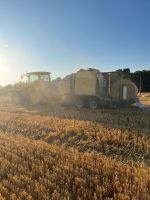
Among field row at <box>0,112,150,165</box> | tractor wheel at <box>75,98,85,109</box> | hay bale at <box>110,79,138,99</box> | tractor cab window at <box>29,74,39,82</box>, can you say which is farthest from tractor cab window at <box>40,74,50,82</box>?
field row at <box>0,112,150,165</box>

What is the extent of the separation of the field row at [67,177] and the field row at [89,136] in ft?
4.53

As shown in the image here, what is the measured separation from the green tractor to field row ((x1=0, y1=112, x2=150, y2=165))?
1029 cm

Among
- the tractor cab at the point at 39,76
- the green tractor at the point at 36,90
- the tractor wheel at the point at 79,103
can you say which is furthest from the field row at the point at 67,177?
the tractor cab at the point at 39,76

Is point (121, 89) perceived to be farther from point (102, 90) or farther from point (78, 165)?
point (78, 165)

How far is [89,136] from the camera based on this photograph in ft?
36.7

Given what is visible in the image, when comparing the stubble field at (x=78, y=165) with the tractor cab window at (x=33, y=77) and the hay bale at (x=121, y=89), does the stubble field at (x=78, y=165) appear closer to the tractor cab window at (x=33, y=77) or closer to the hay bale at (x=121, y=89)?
the hay bale at (x=121, y=89)

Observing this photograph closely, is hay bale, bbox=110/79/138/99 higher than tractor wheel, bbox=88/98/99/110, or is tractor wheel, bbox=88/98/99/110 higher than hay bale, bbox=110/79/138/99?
hay bale, bbox=110/79/138/99

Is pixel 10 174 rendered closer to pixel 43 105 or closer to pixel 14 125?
pixel 14 125

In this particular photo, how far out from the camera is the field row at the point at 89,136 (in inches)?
362

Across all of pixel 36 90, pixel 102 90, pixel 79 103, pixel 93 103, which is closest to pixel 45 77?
pixel 36 90

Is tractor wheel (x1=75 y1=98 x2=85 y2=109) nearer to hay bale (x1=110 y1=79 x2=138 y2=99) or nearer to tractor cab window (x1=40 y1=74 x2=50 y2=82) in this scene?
hay bale (x1=110 y1=79 x2=138 y2=99)

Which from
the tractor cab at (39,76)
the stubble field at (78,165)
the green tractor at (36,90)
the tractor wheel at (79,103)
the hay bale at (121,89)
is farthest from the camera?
the tractor cab at (39,76)

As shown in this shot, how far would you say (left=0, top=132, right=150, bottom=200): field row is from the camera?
5594 millimetres

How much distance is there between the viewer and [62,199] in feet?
17.6
